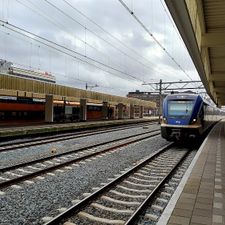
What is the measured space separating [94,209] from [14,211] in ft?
4.72

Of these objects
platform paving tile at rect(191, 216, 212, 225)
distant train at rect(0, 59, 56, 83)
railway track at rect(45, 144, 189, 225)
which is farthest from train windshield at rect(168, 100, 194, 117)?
distant train at rect(0, 59, 56, 83)

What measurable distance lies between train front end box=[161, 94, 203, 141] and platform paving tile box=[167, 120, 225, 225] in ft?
22.3

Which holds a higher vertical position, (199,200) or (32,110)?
(32,110)

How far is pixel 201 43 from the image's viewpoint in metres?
16.0

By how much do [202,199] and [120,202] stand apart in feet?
5.37

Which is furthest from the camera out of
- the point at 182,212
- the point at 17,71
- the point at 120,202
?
the point at 17,71

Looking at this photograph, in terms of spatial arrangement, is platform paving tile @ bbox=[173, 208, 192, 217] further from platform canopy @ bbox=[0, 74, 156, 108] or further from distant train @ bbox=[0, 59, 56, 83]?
distant train @ bbox=[0, 59, 56, 83]

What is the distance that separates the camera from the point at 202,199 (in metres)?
6.03

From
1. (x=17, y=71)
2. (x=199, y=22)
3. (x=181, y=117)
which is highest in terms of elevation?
(x=17, y=71)

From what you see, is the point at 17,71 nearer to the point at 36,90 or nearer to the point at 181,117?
the point at 36,90

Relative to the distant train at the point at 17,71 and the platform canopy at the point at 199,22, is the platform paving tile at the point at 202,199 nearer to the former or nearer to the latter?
the platform canopy at the point at 199,22

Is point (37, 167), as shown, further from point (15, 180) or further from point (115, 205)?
point (115, 205)

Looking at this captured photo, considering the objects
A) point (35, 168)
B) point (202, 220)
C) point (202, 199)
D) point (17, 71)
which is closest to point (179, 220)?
point (202, 220)

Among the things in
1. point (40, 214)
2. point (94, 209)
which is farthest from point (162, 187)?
point (40, 214)
